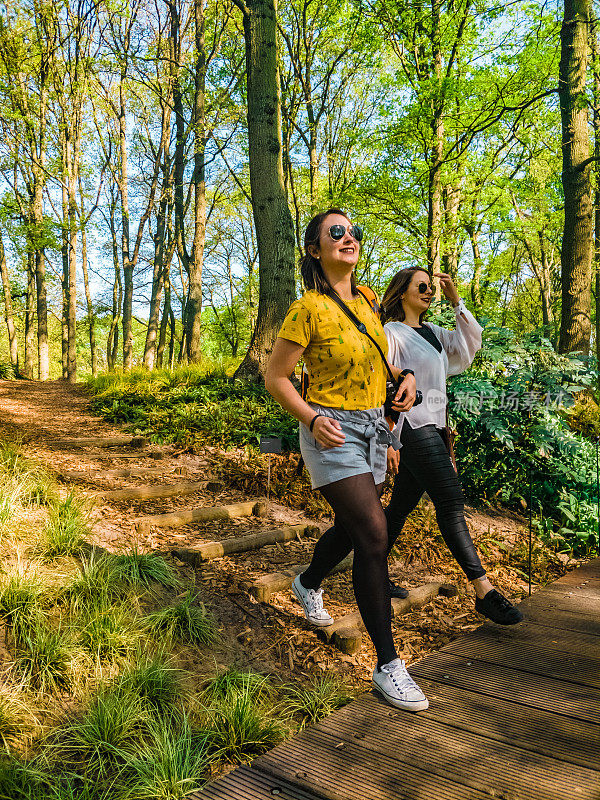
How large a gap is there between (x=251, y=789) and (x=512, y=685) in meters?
1.32

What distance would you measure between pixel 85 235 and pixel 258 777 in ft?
88.6

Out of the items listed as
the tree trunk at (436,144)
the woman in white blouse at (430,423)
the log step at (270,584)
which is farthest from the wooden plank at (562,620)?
the tree trunk at (436,144)

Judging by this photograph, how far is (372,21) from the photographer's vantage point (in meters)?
12.0

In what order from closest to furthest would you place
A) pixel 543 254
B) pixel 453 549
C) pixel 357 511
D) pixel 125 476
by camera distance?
pixel 357 511, pixel 453 549, pixel 125 476, pixel 543 254

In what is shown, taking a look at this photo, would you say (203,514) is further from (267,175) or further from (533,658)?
(267,175)

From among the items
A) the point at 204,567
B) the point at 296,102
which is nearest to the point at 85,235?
the point at 296,102

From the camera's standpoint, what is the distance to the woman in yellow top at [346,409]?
2.42 meters

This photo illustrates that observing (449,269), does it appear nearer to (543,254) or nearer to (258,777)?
(543,254)

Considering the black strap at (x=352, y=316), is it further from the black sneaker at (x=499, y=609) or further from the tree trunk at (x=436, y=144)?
the tree trunk at (x=436, y=144)

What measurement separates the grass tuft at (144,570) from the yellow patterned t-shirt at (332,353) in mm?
1732

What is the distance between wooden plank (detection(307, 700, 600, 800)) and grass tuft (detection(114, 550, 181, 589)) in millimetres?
1560

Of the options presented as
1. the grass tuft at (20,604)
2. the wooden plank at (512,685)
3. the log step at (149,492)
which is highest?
the log step at (149,492)

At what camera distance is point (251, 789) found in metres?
1.87

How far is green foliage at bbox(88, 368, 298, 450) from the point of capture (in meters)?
6.87
